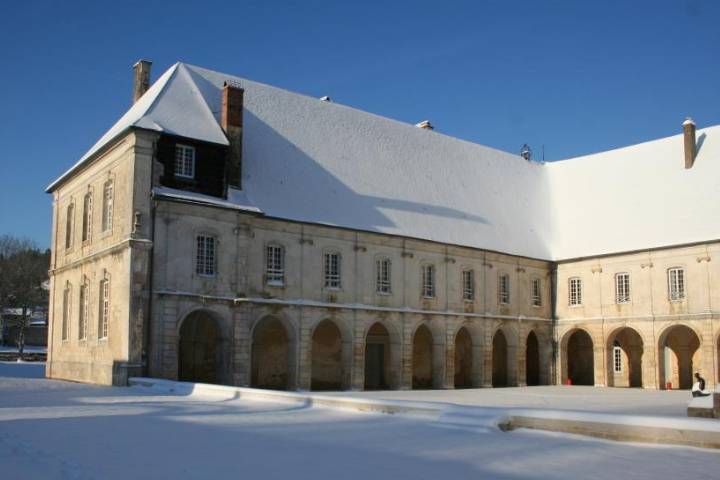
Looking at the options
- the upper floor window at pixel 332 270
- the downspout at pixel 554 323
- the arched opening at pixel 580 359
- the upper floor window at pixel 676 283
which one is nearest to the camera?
the upper floor window at pixel 332 270

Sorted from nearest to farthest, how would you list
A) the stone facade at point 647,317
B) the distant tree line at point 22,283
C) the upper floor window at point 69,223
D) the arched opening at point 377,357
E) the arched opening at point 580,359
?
the upper floor window at point 69,223 < the arched opening at point 377,357 < the stone facade at point 647,317 < the arched opening at point 580,359 < the distant tree line at point 22,283

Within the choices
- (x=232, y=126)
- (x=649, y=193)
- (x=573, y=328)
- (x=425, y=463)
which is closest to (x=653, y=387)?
(x=573, y=328)

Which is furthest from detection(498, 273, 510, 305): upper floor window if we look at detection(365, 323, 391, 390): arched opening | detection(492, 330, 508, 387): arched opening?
detection(365, 323, 391, 390): arched opening

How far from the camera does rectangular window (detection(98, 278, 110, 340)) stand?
26625mm

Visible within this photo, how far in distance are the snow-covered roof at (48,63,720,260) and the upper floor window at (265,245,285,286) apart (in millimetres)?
1352

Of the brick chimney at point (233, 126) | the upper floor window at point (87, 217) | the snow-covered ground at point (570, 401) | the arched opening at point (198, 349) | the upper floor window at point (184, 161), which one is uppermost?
the brick chimney at point (233, 126)

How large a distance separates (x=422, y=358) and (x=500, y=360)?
5.31 meters

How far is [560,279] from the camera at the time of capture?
40.1 meters

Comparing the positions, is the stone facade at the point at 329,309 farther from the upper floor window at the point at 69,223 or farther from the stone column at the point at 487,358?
the upper floor window at the point at 69,223

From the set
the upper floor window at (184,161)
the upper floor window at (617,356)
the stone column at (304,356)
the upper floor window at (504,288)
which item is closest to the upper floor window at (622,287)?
the upper floor window at (617,356)

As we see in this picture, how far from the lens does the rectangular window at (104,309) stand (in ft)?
87.4

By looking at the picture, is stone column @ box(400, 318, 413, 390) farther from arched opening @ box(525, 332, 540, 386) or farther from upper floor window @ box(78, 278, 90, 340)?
upper floor window @ box(78, 278, 90, 340)

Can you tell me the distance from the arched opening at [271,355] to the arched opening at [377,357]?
4189 millimetres

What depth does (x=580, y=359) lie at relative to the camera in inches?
1642
